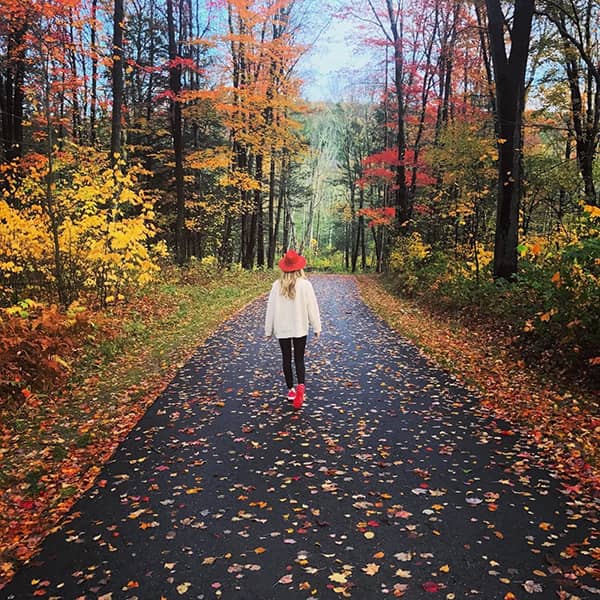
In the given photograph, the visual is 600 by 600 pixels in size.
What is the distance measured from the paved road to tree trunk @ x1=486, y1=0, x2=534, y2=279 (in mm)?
6389

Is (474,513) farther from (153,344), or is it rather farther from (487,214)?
(487,214)

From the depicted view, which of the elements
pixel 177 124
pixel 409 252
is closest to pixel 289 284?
pixel 177 124

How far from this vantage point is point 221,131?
29.4 metres

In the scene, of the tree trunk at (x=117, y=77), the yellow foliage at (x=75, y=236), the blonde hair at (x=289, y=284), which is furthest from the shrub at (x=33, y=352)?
the tree trunk at (x=117, y=77)

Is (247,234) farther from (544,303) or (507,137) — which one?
(544,303)

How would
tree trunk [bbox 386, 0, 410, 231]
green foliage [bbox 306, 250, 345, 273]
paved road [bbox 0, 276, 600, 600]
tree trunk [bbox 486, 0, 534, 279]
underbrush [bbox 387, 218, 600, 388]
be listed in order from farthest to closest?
green foliage [bbox 306, 250, 345, 273]
tree trunk [bbox 386, 0, 410, 231]
tree trunk [bbox 486, 0, 534, 279]
underbrush [bbox 387, 218, 600, 388]
paved road [bbox 0, 276, 600, 600]

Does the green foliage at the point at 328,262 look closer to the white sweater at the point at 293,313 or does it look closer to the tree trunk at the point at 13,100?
the tree trunk at the point at 13,100

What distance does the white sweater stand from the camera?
7.09 metres

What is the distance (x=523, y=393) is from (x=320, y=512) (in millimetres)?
4294

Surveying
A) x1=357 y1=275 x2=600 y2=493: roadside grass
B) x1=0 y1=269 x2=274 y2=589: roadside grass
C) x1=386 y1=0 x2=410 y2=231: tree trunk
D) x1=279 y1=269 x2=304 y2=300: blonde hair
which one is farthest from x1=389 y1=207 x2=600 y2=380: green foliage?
x1=386 y1=0 x2=410 y2=231: tree trunk

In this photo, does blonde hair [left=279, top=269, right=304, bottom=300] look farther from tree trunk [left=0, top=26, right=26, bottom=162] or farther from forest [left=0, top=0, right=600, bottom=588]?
tree trunk [left=0, top=26, right=26, bottom=162]

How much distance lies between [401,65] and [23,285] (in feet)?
64.9

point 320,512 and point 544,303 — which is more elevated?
point 544,303

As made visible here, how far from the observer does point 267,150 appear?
2519 cm
